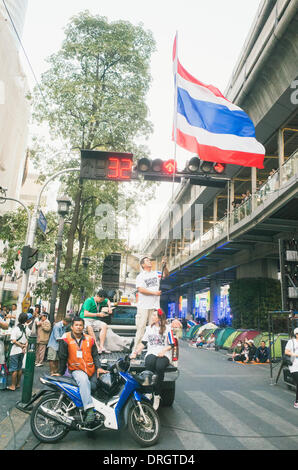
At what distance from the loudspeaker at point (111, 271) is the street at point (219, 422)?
838cm

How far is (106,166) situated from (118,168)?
12.1 inches

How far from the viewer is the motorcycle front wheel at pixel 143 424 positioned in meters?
4.79

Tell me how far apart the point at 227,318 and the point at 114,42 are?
22360 mm

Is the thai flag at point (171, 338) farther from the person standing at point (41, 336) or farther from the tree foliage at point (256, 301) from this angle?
the tree foliage at point (256, 301)

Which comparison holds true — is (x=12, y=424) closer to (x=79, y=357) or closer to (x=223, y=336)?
(x=79, y=357)

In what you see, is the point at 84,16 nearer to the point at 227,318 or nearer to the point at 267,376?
the point at 267,376

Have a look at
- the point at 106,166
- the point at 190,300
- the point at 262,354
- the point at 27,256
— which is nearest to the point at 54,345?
the point at 27,256

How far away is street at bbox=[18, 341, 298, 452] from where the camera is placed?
16.0 feet

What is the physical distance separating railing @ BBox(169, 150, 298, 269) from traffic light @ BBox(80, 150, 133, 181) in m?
7.02

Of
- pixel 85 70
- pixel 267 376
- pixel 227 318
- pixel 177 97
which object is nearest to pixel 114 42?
pixel 85 70

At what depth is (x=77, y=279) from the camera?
587 inches

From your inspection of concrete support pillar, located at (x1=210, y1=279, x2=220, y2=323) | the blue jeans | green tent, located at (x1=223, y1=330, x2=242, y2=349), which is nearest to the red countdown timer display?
the blue jeans

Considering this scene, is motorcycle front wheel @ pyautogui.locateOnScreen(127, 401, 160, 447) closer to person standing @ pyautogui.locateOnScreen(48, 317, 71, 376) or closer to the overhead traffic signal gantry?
person standing @ pyautogui.locateOnScreen(48, 317, 71, 376)

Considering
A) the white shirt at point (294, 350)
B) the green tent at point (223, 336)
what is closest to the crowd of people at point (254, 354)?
the green tent at point (223, 336)
